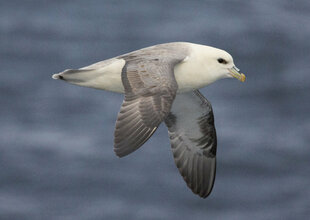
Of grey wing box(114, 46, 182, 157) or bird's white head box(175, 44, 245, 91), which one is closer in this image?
grey wing box(114, 46, 182, 157)

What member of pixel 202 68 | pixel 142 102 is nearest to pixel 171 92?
pixel 142 102

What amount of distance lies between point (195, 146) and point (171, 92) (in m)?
3.29

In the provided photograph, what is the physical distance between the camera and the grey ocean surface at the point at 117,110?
20.5 m

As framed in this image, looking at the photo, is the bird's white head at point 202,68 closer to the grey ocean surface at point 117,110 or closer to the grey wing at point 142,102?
the grey wing at point 142,102

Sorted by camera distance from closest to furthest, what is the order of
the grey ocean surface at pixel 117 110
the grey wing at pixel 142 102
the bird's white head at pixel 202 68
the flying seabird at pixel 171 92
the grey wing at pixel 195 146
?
the grey wing at pixel 142 102, the flying seabird at pixel 171 92, the bird's white head at pixel 202 68, the grey wing at pixel 195 146, the grey ocean surface at pixel 117 110

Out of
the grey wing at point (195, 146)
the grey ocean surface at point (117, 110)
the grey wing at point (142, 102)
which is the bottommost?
the grey wing at point (142, 102)

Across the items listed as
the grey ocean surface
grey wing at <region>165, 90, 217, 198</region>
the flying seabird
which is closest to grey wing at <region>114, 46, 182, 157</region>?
the flying seabird

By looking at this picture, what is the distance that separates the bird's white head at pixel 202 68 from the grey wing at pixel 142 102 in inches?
20.9

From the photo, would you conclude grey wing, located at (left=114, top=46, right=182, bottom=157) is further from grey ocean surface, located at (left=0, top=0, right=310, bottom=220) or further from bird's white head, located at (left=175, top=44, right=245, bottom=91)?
grey ocean surface, located at (left=0, top=0, right=310, bottom=220)

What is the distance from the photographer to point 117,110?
67.2ft

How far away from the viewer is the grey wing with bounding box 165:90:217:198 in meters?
14.3

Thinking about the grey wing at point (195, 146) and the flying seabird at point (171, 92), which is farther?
the grey wing at point (195, 146)

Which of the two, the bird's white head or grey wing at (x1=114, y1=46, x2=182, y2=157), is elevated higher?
the bird's white head

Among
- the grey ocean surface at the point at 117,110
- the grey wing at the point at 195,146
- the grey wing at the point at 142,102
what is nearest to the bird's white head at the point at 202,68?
the grey wing at the point at 142,102
